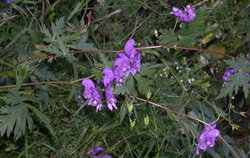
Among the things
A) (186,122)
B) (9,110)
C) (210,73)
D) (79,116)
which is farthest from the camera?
Answer: (210,73)

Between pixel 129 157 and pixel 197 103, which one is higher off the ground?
pixel 197 103

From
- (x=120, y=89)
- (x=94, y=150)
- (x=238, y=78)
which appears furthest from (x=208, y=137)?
(x=94, y=150)

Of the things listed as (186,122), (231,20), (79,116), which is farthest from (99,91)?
(231,20)

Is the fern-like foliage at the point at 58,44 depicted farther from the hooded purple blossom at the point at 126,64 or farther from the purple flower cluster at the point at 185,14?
the purple flower cluster at the point at 185,14

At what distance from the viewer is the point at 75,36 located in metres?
1.93

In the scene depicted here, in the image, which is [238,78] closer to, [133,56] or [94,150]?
[133,56]

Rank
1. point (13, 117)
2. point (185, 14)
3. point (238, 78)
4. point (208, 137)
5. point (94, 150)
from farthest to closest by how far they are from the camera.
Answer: point (185, 14) → point (94, 150) → point (238, 78) → point (208, 137) → point (13, 117)

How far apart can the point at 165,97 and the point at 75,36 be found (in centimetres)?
82

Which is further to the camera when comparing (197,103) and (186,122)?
(197,103)

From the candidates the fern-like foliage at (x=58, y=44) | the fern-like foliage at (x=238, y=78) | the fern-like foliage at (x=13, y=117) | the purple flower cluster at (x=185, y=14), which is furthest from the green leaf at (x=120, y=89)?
the purple flower cluster at (x=185, y=14)

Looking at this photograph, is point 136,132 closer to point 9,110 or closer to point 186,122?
point 186,122

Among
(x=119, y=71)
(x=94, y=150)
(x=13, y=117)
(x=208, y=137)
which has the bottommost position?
(x=94, y=150)

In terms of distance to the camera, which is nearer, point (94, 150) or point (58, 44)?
point (58, 44)

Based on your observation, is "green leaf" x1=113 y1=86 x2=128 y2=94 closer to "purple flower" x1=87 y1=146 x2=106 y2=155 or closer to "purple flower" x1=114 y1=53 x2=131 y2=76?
"purple flower" x1=114 y1=53 x2=131 y2=76
